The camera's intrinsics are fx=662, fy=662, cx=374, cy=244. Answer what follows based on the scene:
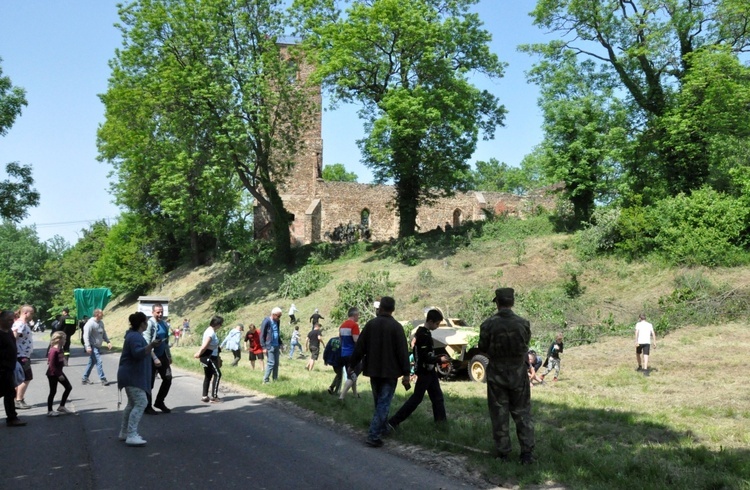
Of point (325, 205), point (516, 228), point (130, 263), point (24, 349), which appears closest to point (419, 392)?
point (24, 349)

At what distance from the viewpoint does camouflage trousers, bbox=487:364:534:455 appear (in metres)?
6.96

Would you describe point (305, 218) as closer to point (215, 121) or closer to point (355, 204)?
point (355, 204)

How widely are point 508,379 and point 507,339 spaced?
42cm

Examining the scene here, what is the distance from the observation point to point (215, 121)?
3456 cm

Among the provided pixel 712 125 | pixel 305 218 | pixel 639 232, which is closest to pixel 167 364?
pixel 639 232

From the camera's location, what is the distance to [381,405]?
8227 millimetres

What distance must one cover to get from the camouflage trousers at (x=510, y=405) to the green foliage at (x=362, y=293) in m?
20.9

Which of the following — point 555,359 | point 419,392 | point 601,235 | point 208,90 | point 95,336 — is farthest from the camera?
point 208,90

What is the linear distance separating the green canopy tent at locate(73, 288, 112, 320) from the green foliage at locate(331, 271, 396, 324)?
756 inches

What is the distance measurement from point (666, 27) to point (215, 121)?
22225 mm

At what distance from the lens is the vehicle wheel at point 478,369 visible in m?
15.9

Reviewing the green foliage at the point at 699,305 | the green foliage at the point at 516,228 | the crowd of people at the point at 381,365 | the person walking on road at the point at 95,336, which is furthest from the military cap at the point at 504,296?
the green foliage at the point at 516,228

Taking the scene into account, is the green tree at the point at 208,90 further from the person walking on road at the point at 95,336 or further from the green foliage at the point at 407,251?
the person walking on road at the point at 95,336

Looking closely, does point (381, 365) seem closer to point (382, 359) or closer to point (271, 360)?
point (382, 359)
